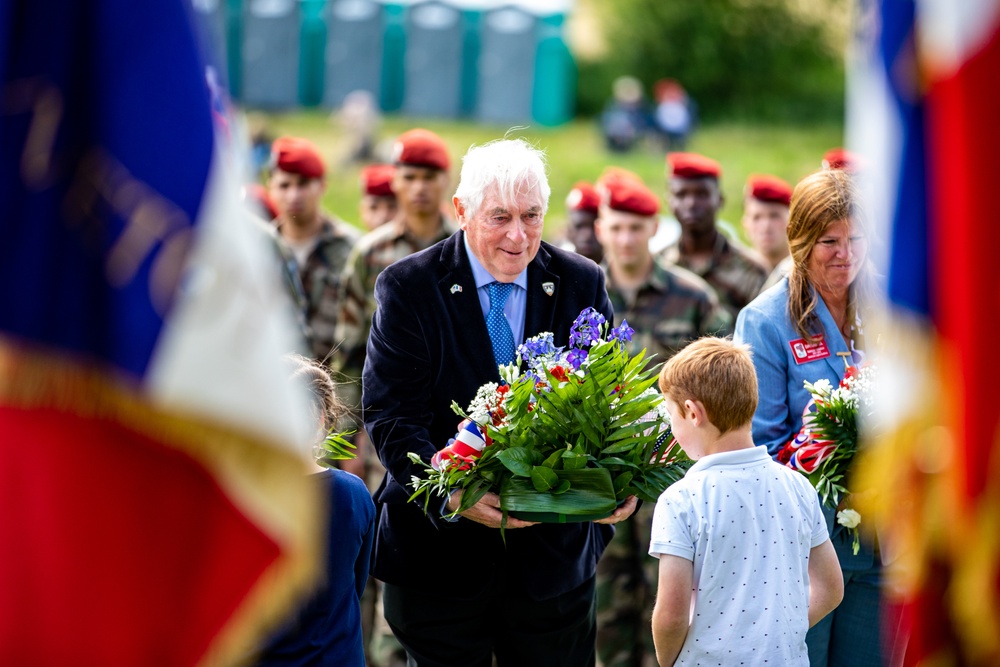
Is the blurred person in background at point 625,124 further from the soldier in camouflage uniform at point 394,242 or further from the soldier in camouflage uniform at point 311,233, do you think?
the soldier in camouflage uniform at point 394,242

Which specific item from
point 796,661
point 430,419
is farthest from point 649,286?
point 796,661

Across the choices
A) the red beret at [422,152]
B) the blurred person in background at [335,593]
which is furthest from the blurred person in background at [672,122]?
the blurred person in background at [335,593]

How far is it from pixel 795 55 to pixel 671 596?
1358 inches

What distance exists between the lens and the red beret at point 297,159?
7.14 metres

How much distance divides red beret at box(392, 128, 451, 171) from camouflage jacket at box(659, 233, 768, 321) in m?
1.36

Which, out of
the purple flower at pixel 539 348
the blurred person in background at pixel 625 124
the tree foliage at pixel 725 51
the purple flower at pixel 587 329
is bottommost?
the purple flower at pixel 539 348

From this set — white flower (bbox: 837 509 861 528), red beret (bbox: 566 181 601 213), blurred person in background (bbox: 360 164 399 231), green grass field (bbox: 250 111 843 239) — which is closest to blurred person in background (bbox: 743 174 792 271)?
red beret (bbox: 566 181 601 213)

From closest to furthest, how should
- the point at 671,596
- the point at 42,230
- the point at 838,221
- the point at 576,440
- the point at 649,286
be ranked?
the point at 42,230
the point at 671,596
the point at 576,440
the point at 838,221
the point at 649,286

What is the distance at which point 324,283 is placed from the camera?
7.03 meters

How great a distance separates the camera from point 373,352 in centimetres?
371

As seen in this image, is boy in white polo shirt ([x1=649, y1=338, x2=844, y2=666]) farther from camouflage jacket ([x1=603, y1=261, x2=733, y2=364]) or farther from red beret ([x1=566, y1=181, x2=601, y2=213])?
red beret ([x1=566, y1=181, x2=601, y2=213])

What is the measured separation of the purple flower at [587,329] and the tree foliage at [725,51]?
3149 cm

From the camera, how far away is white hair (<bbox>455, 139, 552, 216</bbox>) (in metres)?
3.62

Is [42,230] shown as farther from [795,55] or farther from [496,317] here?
[795,55]
